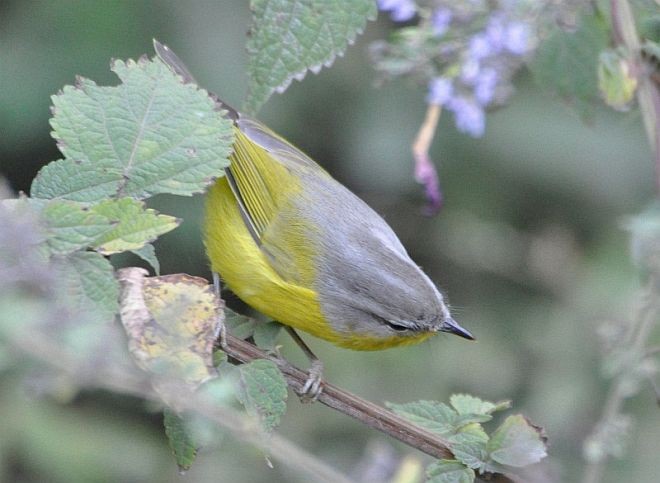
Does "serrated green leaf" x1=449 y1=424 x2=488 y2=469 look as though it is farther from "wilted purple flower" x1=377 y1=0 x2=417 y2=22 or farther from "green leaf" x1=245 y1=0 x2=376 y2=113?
"wilted purple flower" x1=377 y1=0 x2=417 y2=22

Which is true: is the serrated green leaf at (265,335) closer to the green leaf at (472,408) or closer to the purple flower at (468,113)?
the green leaf at (472,408)

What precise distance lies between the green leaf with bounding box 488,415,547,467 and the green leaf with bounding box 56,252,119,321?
835 millimetres

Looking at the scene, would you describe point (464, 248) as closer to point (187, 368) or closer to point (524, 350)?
point (524, 350)

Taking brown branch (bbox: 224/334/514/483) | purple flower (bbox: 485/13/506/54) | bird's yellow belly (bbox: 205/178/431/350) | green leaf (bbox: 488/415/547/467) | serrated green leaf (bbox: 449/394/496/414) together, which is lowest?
brown branch (bbox: 224/334/514/483)

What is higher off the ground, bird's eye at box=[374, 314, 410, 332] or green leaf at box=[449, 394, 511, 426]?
bird's eye at box=[374, 314, 410, 332]

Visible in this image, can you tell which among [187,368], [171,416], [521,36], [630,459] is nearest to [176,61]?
[521,36]

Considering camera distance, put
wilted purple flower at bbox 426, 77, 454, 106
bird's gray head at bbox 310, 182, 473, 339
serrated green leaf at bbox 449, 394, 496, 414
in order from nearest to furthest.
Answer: serrated green leaf at bbox 449, 394, 496, 414, wilted purple flower at bbox 426, 77, 454, 106, bird's gray head at bbox 310, 182, 473, 339

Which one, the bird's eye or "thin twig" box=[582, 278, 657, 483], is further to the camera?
the bird's eye

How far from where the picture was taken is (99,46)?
5301 mm

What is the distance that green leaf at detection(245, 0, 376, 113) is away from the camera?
8.85ft

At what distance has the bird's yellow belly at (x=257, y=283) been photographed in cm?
351

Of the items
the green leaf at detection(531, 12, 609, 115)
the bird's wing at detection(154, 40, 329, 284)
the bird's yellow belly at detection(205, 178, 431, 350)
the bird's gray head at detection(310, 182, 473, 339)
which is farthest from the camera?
the bird's wing at detection(154, 40, 329, 284)

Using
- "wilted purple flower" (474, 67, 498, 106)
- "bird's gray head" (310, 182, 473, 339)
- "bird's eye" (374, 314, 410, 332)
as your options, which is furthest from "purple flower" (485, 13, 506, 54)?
"bird's eye" (374, 314, 410, 332)

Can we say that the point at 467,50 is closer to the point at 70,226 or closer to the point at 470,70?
the point at 470,70
